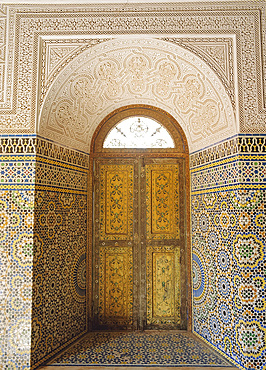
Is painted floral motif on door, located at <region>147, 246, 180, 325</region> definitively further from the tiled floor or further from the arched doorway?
the tiled floor

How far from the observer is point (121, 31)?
9.18 ft

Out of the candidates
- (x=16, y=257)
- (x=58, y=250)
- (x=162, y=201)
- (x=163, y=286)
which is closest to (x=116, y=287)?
(x=163, y=286)

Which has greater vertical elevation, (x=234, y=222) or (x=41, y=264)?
(x=234, y=222)

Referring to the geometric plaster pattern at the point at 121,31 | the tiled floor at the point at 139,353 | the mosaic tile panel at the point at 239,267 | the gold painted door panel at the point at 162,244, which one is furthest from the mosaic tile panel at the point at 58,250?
the mosaic tile panel at the point at 239,267

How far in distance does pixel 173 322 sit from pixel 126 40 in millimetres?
3520

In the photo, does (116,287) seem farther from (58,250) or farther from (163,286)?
(58,250)

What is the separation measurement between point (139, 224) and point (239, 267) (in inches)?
56.3

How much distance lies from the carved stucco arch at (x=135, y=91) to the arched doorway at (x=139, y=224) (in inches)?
9.4

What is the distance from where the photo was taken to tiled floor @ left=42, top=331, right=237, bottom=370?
261cm

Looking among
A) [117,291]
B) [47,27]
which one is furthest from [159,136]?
[117,291]

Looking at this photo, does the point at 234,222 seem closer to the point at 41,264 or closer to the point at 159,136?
the point at 159,136

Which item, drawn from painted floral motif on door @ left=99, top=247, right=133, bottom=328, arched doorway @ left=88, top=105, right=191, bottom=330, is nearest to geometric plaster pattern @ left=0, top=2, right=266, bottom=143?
arched doorway @ left=88, top=105, right=191, bottom=330

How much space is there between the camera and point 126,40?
2832mm

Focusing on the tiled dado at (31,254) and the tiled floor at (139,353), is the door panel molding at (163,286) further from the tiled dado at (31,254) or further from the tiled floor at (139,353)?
the tiled dado at (31,254)
